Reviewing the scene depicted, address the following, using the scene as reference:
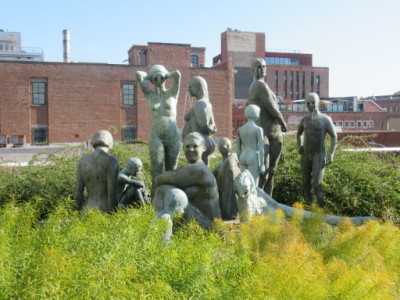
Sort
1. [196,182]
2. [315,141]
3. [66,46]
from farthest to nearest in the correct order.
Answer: [66,46] → [315,141] → [196,182]

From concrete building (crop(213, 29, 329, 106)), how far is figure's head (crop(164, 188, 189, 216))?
173 ft

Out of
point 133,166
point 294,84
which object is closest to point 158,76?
point 133,166

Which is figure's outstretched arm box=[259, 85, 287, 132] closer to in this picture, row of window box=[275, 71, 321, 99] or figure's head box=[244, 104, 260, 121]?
figure's head box=[244, 104, 260, 121]

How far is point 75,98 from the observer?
1448 inches

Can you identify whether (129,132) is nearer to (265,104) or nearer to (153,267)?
(265,104)

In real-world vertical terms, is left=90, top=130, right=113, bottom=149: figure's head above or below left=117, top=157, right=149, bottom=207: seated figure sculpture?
above

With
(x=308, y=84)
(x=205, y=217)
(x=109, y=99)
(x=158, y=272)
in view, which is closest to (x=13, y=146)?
(x=109, y=99)

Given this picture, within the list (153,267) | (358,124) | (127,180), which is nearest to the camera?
(153,267)

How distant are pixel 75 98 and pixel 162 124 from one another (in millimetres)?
31378

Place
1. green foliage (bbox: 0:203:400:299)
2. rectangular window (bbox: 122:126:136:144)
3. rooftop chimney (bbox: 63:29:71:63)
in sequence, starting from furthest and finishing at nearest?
rooftop chimney (bbox: 63:29:71:63)
rectangular window (bbox: 122:126:136:144)
green foliage (bbox: 0:203:400:299)

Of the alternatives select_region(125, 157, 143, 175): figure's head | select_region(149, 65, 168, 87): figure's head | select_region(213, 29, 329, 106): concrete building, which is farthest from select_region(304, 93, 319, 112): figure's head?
select_region(213, 29, 329, 106): concrete building

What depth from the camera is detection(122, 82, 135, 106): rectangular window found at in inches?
1498

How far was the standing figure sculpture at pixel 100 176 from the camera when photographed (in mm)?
6203

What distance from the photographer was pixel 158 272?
317 cm
